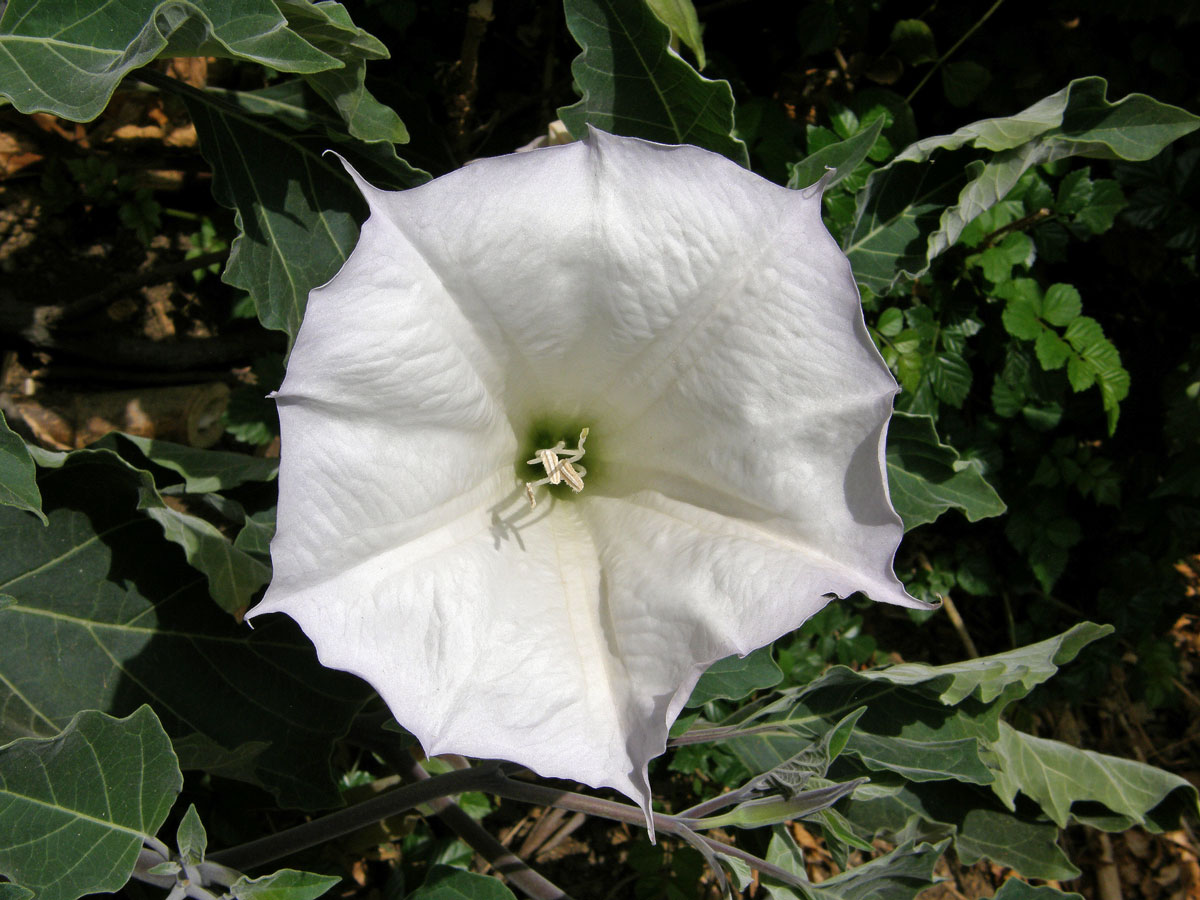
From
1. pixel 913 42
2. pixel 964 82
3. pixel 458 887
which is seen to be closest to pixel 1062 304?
pixel 964 82

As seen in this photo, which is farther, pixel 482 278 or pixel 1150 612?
pixel 1150 612

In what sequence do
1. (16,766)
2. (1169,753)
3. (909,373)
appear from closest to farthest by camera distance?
(16,766), (909,373), (1169,753)

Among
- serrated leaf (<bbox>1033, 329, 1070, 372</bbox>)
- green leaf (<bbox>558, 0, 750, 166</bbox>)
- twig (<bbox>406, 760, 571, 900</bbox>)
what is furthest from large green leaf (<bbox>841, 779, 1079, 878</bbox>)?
green leaf (<bbox>558, 0, 750, 166</bbox>)

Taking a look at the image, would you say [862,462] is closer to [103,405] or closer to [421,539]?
[421,539]

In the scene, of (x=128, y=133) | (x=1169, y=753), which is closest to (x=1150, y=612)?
(x=1169, y=753)

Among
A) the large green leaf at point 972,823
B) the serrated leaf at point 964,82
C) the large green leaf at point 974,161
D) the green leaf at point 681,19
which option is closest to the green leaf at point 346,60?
the green leaf at point 681,19

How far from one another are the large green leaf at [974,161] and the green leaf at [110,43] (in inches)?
38.2

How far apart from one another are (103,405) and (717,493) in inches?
58.2

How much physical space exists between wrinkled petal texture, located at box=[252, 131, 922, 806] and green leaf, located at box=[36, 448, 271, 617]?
45 centimetres

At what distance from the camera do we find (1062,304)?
195 cm

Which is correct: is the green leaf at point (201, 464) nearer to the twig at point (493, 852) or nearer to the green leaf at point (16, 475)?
the green leaf at point (16, 475)

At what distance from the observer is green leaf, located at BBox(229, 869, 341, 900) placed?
1.21 metres

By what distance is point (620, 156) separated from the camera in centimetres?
115

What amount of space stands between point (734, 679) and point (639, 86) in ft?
3.03
